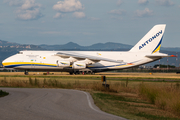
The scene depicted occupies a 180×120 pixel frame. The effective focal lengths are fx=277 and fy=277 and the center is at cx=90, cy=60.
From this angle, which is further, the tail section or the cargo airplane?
the tail section

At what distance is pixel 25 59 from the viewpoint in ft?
176

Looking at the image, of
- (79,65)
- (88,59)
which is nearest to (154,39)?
(88,59)

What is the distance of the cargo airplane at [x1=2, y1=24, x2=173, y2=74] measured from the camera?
175 feet

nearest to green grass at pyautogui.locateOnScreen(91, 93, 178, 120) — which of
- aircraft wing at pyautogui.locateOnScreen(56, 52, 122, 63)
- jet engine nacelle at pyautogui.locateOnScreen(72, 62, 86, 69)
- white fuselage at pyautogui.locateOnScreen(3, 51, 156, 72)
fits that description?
aircraft wing at pyautogui.locateOnScreen(56, 52, 122, 63)

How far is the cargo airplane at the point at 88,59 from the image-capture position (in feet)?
175

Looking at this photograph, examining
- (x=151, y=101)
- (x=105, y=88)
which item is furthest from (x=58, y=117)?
(x=105, y=88)

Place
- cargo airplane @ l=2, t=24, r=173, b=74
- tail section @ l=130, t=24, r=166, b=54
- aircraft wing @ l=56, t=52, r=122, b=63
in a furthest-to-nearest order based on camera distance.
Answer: tail section @ l=130, t=24, r=166, b=54, cargo airplane @ l=2, t=24, r=173, b=74, aircraft wing @ l=56, t=52, r=122, b=63

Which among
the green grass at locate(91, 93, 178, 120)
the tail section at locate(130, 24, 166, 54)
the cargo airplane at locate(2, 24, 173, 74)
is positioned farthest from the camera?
the tail section at locate(130, 24, 166, 54)

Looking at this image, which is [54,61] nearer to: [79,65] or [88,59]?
[79,65]

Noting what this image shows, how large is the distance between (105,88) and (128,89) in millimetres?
2320

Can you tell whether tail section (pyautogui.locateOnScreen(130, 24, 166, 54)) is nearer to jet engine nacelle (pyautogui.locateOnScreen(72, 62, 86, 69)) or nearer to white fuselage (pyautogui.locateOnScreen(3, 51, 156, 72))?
white fuselage (pyautogui.locateOnScreen(3, 51, 156, 72))

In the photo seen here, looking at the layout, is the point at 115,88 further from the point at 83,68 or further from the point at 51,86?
the point at 83,68

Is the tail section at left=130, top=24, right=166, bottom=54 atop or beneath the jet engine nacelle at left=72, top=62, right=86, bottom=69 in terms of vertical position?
atop

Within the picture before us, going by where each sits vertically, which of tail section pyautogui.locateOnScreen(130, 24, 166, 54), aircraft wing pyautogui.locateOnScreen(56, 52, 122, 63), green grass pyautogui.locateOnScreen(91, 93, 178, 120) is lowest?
green grass pyautogui.locateOnScreen(91, 93, 178, 120)
